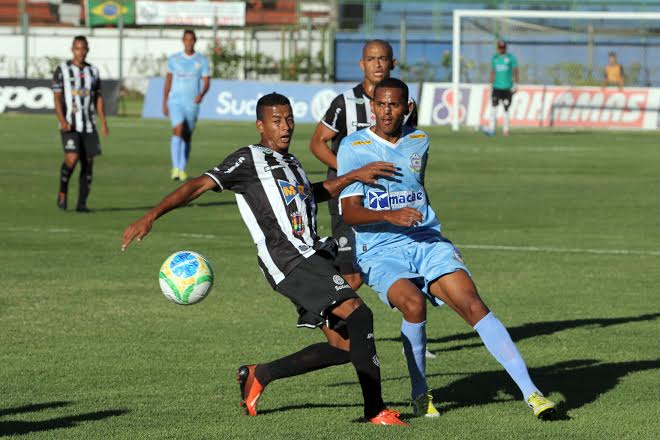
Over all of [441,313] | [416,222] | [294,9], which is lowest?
[441,313]

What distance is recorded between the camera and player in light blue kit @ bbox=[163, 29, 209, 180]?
866 inches

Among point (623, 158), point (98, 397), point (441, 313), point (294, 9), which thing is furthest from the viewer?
point (294, 9)

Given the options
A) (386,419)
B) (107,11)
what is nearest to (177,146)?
(386,419)

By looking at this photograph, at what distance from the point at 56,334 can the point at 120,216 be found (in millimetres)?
7692

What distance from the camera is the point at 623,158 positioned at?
91.0 ft

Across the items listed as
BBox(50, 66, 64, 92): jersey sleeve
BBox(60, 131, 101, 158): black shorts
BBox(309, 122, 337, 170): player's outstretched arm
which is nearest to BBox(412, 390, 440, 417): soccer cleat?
BBox(309, 122, 337, 170): player's outstretched arm

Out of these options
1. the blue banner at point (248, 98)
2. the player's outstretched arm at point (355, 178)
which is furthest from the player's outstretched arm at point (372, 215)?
the blue banner at point (248, 98)

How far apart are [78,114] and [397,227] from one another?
423 inches

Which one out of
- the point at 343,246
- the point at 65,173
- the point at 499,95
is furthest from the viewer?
the point at 499,95

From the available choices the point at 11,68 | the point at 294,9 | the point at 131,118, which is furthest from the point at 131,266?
the point at 294,9

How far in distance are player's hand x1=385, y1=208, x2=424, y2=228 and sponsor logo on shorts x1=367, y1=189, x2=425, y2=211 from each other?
45cm

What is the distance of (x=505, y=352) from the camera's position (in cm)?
708

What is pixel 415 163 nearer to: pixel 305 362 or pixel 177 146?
pixel 305 362

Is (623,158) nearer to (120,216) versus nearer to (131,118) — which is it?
(120,216)
